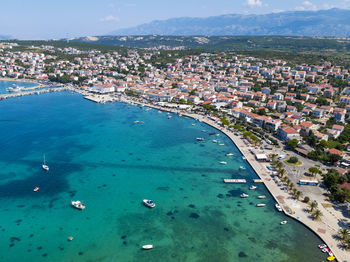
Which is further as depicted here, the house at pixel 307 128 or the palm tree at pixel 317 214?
the house at pixel 307 128

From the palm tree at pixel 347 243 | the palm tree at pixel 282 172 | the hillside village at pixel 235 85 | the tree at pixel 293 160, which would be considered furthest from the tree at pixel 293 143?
the palm tree at pixel 347 243

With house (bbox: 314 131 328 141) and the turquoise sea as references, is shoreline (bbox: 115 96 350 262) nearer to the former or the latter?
the turquoise sea

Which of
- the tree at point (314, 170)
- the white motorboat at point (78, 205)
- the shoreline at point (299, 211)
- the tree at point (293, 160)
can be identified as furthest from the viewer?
the tree at point (293, 160)

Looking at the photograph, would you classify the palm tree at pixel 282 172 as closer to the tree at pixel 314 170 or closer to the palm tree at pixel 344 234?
the tree at pixel 314 170

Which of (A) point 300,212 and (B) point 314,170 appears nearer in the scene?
(A) point 300,212

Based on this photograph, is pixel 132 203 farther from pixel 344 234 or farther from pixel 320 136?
pixel 320 136

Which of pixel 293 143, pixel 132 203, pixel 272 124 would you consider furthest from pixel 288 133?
pixel 132 203
